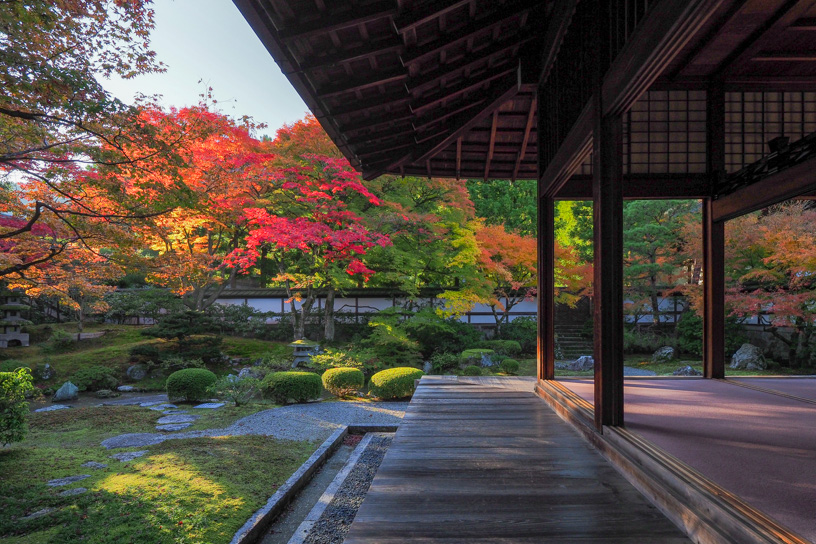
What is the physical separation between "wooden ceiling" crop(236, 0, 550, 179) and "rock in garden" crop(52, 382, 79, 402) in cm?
918

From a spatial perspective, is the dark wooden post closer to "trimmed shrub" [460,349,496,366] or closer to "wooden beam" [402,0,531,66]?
"wooden beam" [402,0,531,66]

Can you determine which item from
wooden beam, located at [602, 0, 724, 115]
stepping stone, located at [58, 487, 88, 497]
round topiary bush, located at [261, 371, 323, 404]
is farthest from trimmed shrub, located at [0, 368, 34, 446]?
wooden beam, located at [602, 0, 724, 115]

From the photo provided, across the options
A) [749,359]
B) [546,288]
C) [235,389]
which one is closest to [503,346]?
[749,359]

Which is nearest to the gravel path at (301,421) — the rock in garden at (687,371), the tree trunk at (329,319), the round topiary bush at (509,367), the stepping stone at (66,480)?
the stepping stone at (66,480)

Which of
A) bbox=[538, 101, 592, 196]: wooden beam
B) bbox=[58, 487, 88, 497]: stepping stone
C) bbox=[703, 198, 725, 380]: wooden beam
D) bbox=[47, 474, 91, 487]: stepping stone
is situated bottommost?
bbox=[47, 474, 91, 487]: stepping stone

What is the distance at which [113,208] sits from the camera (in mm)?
6125

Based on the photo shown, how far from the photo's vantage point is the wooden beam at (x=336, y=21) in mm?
2533

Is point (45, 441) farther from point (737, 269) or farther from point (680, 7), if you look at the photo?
point (737, 269)

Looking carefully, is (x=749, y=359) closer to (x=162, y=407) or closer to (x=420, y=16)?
(x=420, y=16)

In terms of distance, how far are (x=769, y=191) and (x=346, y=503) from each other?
5.08 metres

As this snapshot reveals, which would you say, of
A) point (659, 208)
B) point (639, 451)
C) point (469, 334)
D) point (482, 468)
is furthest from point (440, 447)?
point (659, 208)

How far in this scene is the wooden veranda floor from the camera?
1.84 meters

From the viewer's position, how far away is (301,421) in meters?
7.29

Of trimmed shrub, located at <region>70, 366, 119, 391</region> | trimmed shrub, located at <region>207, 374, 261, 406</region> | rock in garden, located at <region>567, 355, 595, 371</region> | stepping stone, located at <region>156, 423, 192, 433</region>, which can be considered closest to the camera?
stepping stone, located at <region>156, 423, 192, 433</region>
